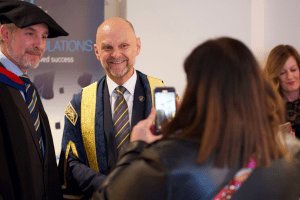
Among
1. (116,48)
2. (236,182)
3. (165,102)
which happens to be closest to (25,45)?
(116,48)

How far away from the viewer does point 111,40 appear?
1662 mm

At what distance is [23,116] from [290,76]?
2054mm

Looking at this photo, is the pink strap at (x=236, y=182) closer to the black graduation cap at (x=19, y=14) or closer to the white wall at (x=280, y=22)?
the black graduation cap at (x=19, y=14)

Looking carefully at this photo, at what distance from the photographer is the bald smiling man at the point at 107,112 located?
1.58 meters

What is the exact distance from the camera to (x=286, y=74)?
2.15 meters

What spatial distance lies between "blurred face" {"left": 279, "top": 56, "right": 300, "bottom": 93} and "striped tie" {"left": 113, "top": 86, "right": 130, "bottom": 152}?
54.9 inches

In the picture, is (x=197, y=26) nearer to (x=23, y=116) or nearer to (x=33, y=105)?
(x=33, y=105)

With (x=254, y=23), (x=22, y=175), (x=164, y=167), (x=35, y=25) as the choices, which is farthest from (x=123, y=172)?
(x=254, y=23)

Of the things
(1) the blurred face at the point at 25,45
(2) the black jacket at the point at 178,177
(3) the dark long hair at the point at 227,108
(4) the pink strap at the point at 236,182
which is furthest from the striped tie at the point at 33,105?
(4) the pink strap at the point at 236,182

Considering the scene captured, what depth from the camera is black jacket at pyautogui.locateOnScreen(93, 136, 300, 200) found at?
0.76 m

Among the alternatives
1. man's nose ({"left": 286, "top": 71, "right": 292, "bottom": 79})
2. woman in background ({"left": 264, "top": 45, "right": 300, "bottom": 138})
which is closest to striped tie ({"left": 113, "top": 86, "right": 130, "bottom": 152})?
woman in background ({"left": 264, "top": 45, "right": 300, "bottom": 138})

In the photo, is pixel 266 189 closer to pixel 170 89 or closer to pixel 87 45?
pixel 170 89

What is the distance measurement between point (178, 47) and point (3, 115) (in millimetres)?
2202

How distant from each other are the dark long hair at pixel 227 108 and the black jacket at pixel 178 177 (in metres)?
0.03
